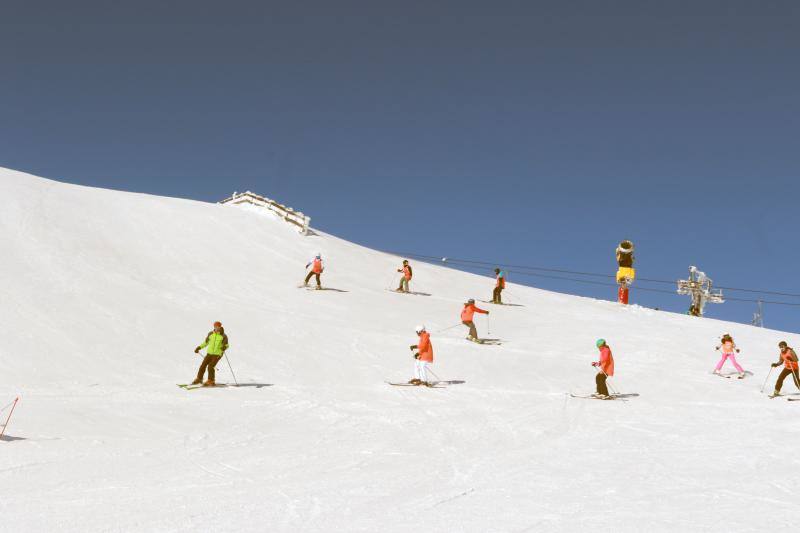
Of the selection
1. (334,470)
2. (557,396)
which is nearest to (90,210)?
(557,396)

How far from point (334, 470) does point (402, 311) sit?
666 inches

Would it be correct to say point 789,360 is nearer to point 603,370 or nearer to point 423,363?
point 603,370

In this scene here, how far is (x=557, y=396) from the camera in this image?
51.2ft

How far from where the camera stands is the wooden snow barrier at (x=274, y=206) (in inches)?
1439

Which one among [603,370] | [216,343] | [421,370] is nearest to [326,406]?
[216,343]

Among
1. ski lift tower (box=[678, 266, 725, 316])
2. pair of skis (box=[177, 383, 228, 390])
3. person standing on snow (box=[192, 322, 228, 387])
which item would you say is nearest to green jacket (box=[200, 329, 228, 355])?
person standing on snow (box=[192, 322, 228, 387])

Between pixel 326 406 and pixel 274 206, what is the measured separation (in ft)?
86.5

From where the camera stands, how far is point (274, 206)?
38.2 metres

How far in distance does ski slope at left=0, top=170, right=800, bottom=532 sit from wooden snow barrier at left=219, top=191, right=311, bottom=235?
207 inches

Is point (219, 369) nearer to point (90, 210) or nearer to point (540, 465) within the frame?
point (540, 465)

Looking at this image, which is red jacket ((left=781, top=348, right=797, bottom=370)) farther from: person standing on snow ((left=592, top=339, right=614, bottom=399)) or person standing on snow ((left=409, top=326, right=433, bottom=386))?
person standing on snow ((left=409, top=326, right=433, bottom=386))

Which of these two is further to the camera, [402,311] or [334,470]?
[402,311]

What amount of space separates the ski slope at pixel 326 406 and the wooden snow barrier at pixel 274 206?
5.27 m

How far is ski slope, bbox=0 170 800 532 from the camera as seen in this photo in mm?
6934
